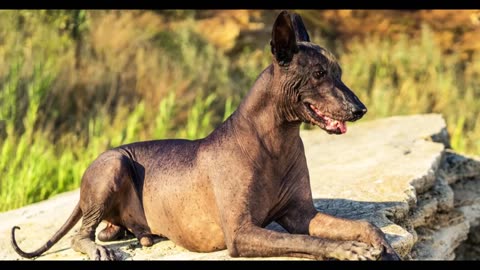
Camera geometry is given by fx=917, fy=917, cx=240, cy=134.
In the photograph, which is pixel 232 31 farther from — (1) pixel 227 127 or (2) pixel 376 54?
(1) pixel 227 127

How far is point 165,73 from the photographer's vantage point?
14.5m

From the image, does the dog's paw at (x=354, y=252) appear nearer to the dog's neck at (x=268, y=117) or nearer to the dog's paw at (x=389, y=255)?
the dog's paw at (x=389, y=255)

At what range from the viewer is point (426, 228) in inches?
301

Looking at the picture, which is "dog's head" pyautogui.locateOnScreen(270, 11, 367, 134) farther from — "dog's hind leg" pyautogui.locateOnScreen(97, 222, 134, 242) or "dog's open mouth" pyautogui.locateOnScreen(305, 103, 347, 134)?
"dog's hind leg" pyautogui.locateOnScreen(97, 222, 134, 242)

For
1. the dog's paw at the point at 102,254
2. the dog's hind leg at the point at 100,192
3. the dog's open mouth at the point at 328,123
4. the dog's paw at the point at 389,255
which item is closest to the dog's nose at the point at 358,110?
the dog's open mouth at the point at 328,123

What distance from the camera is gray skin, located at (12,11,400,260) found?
18.1 ft

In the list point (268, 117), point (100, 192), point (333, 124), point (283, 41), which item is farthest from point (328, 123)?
point (100, 192)

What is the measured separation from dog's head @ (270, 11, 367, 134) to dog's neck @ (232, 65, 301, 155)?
97mm

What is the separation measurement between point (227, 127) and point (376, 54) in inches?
413

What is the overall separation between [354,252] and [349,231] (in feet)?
1.38

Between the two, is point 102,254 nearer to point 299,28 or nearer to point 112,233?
point 112,233

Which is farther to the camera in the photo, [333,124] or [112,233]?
[112,233]

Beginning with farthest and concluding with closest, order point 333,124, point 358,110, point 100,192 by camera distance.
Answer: point 100,192
point 333,124
point 358,110
